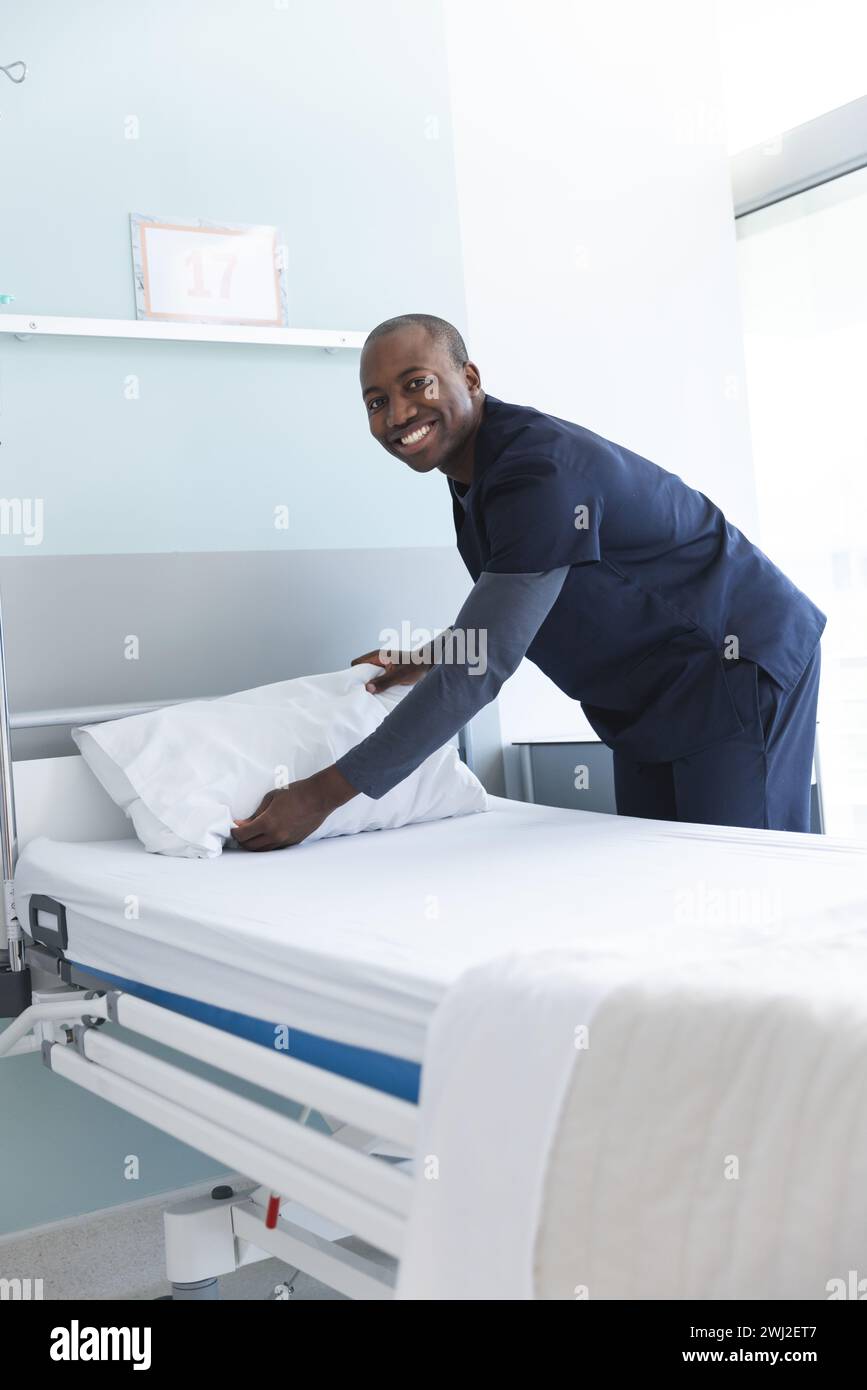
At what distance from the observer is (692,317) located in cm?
334

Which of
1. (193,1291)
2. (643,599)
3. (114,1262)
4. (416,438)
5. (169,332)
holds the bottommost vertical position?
(114,1262)

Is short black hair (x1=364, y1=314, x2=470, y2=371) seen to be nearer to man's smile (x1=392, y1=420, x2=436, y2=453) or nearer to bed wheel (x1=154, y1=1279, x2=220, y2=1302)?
man's smile (x1=392, y1=420, x2=436, y2=453)

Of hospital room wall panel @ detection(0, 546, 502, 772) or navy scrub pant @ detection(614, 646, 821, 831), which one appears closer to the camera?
navy scrub pant @ detection(614, 646, 821, 831)

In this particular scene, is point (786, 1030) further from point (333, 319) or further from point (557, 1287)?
point (333, 319)

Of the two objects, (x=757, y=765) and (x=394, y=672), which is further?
(x=394, y=672)

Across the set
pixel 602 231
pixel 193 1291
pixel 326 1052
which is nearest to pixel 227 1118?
pixel 326 1052

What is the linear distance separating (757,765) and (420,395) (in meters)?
0.84

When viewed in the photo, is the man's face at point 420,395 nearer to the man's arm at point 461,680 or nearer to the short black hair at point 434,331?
the short black hair at point 434,331

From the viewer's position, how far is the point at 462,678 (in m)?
1.87

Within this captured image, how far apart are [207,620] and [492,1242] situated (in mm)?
1813

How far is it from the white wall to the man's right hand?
0.52m

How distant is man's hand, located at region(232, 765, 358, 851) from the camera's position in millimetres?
1965

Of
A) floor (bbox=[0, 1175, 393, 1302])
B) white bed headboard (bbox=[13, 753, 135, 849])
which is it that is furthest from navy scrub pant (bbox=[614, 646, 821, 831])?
white bed headboard (bbox=[13, 753, 135, 849])

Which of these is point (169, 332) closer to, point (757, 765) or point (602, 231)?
point (602, 231)
